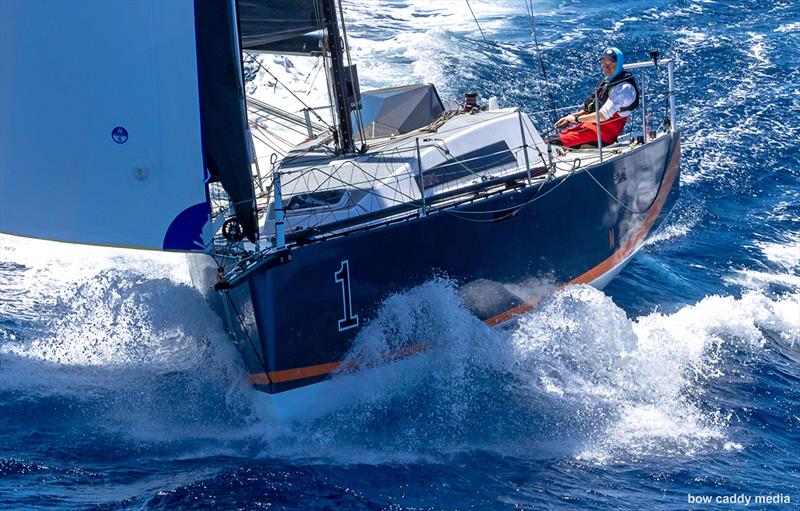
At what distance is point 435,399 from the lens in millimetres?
7723

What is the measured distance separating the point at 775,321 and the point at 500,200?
3348 mm

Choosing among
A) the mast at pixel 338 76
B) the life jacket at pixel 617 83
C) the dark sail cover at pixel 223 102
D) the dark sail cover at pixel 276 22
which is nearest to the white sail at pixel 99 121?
the dark sail cover at pixel 223 102

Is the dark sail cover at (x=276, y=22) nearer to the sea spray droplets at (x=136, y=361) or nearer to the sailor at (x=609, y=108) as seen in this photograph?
the sea spray droplets at (x=136, y=361)

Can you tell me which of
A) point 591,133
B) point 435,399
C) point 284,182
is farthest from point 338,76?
point 591,133

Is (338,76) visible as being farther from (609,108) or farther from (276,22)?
(609,108)

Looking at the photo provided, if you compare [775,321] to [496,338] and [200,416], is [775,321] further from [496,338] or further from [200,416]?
[200,416]

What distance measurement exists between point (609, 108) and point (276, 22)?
3.71m

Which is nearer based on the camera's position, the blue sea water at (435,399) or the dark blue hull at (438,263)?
the blue sea water at (435,399)

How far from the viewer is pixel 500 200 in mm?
8328

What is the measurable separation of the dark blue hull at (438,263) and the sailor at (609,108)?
0.42 m

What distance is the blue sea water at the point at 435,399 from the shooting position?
6.68m

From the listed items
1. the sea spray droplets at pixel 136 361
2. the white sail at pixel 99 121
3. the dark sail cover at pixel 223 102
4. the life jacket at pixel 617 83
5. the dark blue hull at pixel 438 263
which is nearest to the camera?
the white sail at pixel 99 121

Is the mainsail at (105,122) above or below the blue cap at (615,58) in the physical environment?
below

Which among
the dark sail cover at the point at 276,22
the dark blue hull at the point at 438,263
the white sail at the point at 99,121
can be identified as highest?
the dark sail cover at the point at 276,22
